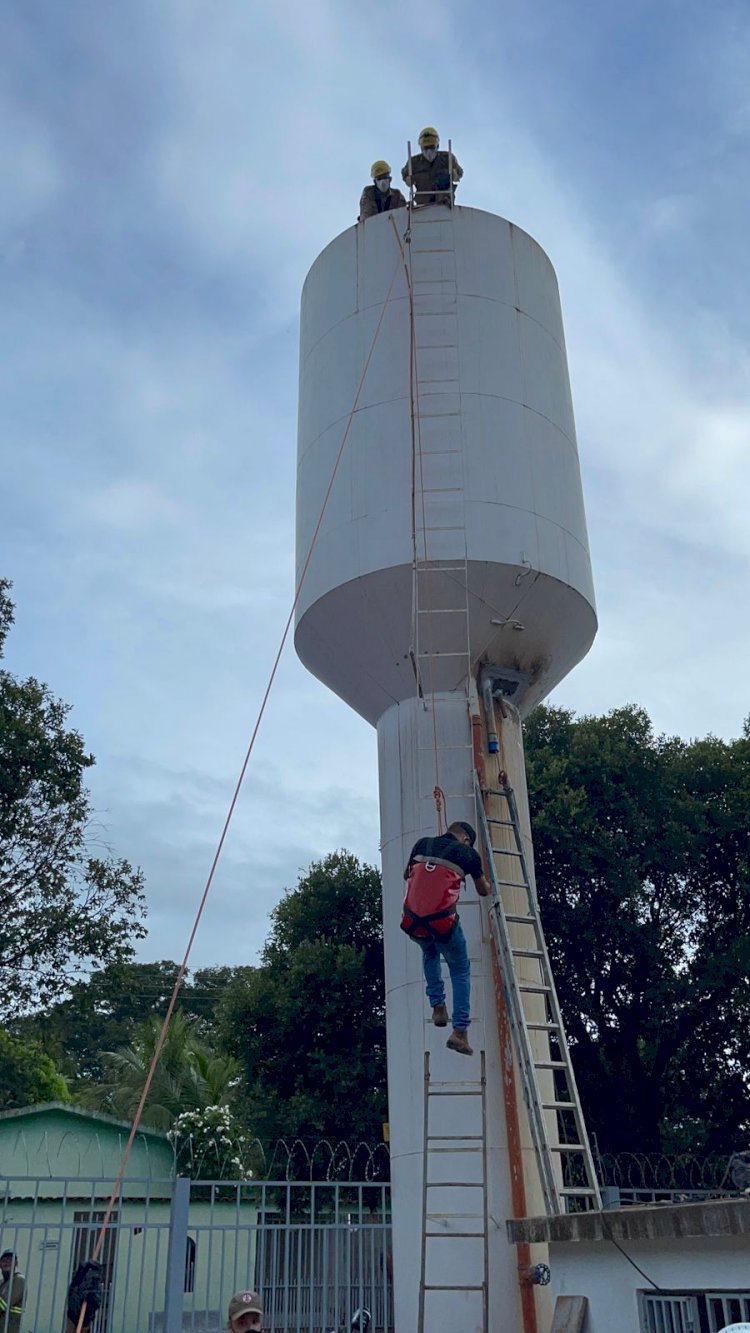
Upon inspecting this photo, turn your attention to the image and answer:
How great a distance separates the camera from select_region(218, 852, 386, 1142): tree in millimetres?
17641

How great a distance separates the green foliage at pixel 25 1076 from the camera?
2556cm

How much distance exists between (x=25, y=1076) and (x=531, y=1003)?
941 inches

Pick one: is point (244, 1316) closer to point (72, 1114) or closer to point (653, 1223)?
A: point (653, 1223)

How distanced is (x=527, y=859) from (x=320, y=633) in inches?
117

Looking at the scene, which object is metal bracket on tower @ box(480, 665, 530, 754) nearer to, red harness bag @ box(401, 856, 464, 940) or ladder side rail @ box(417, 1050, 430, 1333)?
red harness bag @ box(401, 856, 464, 940)

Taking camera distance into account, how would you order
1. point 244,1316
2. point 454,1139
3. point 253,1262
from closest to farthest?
1. point 244,1316
2. point 454,1139
3. point 253,1262

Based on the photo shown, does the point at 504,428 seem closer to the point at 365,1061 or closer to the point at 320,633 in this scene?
the point at 320,633

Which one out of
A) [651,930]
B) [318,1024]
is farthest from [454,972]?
[651,930]

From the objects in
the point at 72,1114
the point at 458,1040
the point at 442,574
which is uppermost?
the point at 442,574

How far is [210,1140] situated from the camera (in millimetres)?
16266

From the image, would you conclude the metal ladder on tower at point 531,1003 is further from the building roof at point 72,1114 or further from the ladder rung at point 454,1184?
the building roof at point 72,1114

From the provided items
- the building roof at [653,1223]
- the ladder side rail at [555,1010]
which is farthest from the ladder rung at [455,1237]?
the building roof at [653,1223]

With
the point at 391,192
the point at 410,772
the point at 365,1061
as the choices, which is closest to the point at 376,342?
the point at 391,192

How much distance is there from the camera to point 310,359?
12.8 metres
